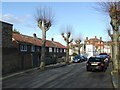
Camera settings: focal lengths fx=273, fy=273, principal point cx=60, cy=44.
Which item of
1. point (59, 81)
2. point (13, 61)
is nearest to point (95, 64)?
point (13, 61)

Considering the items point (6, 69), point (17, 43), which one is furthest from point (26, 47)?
point (6, 69)

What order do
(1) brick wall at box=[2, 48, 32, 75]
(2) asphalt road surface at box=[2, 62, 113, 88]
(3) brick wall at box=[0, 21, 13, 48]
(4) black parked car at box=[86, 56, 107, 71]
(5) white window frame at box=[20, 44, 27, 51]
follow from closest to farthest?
(2) asphalt road surface at box=[2, 62, 113, 88]
(1) brick wall at box=[2, 48, 32, 75]
(4) black parked car at box=[86, 56, 107, 71]
(3) brick wall at box=[0, 21, 13, 48]
(5) white window frame at box=[20, 44, 27, 51]

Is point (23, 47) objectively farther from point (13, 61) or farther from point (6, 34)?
point (13, 61)

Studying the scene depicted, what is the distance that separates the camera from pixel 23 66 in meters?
33.8

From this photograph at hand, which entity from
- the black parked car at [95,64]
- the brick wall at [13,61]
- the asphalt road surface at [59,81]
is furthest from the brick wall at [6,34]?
the black parked car at [95,64]

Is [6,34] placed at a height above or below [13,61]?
above

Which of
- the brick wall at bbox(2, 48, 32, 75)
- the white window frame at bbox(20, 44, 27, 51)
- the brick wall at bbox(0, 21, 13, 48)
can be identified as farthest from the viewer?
the white window frame at bbox(20, 44, 27, 51)

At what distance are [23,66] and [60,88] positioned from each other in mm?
18496

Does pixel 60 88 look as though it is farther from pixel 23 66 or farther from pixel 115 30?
pixel 23 66

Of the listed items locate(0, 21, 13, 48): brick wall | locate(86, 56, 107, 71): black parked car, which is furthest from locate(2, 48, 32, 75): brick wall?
locate(86, 56, 107, 71): black parked car

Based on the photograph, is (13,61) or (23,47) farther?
(23,47)

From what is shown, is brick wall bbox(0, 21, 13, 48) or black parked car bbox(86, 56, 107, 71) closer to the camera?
black parked car bbox(86, 56, 107, 71)

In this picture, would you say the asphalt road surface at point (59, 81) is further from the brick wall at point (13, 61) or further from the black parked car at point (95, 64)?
the black parked car at point (95, 64)

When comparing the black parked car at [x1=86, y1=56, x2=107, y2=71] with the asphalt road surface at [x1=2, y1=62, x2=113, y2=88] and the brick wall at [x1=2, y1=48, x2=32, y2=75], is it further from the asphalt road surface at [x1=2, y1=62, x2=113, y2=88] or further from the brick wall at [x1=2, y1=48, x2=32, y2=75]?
the brick wall at [x1=2, y1=48, x2=32, y2=75]
